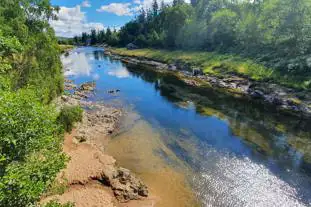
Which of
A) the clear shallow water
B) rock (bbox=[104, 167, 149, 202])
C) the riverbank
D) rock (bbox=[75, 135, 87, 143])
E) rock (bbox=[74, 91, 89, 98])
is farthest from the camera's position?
rock (bbox=[74, 91, 89, 98])

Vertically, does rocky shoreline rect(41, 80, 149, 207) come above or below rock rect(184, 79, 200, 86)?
below

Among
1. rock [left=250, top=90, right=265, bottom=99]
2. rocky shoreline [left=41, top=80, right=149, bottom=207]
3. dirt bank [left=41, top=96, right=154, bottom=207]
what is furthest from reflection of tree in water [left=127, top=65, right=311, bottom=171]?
rocky shoreline [left=41, top=80, right=149, bottom=207]

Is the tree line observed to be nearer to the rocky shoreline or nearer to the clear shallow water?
the clear shallow water

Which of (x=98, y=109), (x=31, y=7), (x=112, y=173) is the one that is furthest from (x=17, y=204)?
(x=31, y=7)

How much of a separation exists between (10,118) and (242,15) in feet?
326

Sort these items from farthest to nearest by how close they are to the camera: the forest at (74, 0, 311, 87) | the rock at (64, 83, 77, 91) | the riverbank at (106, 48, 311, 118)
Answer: the forest at (74, 0, 311, 87) → the rock at (64, 83, 77, 91) → the riverbank at (106, 48, 311, 118)

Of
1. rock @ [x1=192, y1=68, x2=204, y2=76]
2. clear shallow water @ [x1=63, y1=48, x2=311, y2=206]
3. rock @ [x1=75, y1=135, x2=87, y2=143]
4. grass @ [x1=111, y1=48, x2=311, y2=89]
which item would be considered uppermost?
grass @ [x1=111, y1=48, x2=311, y2=89]

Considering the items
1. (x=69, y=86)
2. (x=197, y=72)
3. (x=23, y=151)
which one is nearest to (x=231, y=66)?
(x=197, y=72)

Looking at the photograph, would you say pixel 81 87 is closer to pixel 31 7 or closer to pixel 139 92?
pixel 139 92

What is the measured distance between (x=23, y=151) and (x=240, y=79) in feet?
189

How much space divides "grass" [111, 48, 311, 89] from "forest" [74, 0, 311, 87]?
1.47 meters

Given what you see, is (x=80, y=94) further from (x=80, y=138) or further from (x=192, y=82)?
(x=192, y=82)

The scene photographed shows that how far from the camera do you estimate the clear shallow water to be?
20938 millimetres

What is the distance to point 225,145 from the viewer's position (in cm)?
2905
